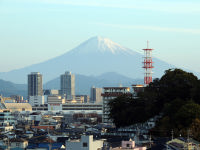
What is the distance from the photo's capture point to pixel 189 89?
6172cm

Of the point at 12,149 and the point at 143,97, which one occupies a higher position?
the point at 143,97

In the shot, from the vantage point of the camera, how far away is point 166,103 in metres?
58.8

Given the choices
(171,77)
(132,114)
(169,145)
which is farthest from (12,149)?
(171,77)

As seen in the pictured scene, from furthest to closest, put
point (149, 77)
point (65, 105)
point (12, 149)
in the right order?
point (65, 105), point (149, 77), point (12, 149)

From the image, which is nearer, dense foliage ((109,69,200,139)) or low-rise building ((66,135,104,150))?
low-rise building ((66,135,104,150))

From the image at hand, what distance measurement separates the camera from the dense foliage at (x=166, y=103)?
176 ft

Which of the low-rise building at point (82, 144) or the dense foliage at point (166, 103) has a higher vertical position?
the dense foliage at point (166, 103)

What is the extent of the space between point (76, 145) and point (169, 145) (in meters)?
5.44

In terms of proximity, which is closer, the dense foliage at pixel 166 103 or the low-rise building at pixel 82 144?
the low-rise building at pixel 82 144

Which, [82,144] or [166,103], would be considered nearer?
[82,144]

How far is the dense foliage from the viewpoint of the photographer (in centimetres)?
5359

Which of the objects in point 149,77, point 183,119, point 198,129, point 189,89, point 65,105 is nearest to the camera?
point 198,129

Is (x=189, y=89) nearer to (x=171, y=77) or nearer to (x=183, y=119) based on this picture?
(x=171, y=77)

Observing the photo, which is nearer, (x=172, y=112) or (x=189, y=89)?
(x=172, y=112)
